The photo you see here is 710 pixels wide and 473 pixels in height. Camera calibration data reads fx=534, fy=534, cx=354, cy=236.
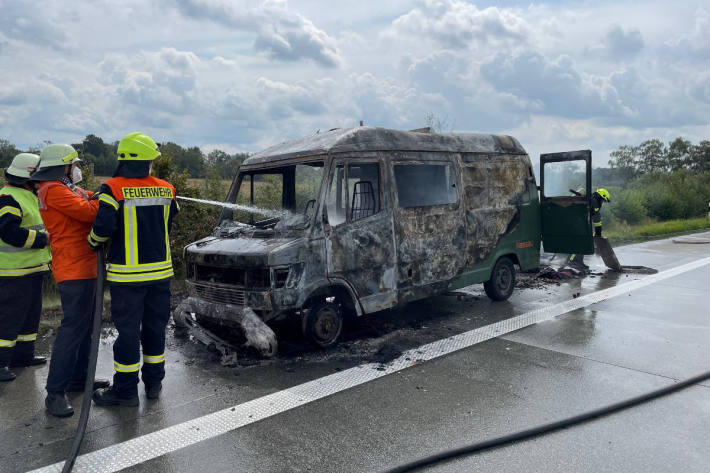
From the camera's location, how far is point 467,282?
682 cm

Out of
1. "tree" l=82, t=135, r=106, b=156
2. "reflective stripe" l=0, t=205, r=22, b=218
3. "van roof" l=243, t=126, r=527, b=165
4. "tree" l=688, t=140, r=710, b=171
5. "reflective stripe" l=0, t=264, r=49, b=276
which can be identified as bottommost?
"reflective stripe" l=0, t=264, r=49, b=276

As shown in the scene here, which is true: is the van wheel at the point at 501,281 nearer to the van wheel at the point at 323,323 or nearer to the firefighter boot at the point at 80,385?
the van wheel at the point at 323,323

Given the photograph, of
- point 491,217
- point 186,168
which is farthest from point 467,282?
point 186,168

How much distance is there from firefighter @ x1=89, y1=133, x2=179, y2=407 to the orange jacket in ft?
0.70

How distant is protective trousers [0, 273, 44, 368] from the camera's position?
4668mm

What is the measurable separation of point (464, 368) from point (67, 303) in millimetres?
3384

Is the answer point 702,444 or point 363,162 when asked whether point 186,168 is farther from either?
point 702,444

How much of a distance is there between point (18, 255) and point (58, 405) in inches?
59.8

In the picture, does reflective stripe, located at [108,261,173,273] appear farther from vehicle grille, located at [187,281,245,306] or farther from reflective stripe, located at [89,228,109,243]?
vehicle grille, located at [187,281,245,306]

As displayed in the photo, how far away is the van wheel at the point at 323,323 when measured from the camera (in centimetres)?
525

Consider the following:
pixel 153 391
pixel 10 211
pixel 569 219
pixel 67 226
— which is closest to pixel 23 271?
pixel 10 211

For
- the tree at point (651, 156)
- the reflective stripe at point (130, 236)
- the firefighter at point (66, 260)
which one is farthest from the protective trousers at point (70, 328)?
Answer: the tree at point (651, 156)

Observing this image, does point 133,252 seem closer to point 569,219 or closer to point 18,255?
point 18,255

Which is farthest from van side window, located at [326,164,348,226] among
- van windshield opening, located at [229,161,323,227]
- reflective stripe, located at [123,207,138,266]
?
reflective stripe, located at [123,207,138,266]
